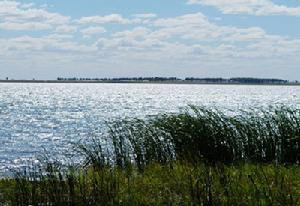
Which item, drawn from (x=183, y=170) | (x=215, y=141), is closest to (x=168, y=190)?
(x=183, y=170)

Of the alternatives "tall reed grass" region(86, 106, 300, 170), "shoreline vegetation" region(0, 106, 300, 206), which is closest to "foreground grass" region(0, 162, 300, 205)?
"shoreline vegetation" region(0, 106, 300, 206)

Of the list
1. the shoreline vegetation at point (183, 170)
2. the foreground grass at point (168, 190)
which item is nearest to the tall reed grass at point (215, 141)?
the shoreline vegetation at point (183, 170)

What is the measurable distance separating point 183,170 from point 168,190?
1.40 m

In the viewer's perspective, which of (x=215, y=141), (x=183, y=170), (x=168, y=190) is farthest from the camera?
(x=215, y=141)

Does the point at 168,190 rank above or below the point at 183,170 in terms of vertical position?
below

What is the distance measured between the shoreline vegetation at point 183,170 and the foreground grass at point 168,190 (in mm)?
18

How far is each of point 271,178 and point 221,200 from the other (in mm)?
2154

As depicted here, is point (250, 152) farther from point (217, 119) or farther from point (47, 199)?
point (47, 199)

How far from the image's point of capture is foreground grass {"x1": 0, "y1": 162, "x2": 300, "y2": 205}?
12.1 m

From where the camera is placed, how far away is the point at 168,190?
13.4m

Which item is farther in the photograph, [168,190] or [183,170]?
[183,170]

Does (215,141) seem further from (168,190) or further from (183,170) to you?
(168,190)

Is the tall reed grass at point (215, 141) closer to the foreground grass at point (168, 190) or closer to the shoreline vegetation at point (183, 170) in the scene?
the shoreline vegetation at point (183, 170)

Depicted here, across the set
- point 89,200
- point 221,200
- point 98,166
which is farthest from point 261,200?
point 98,166
